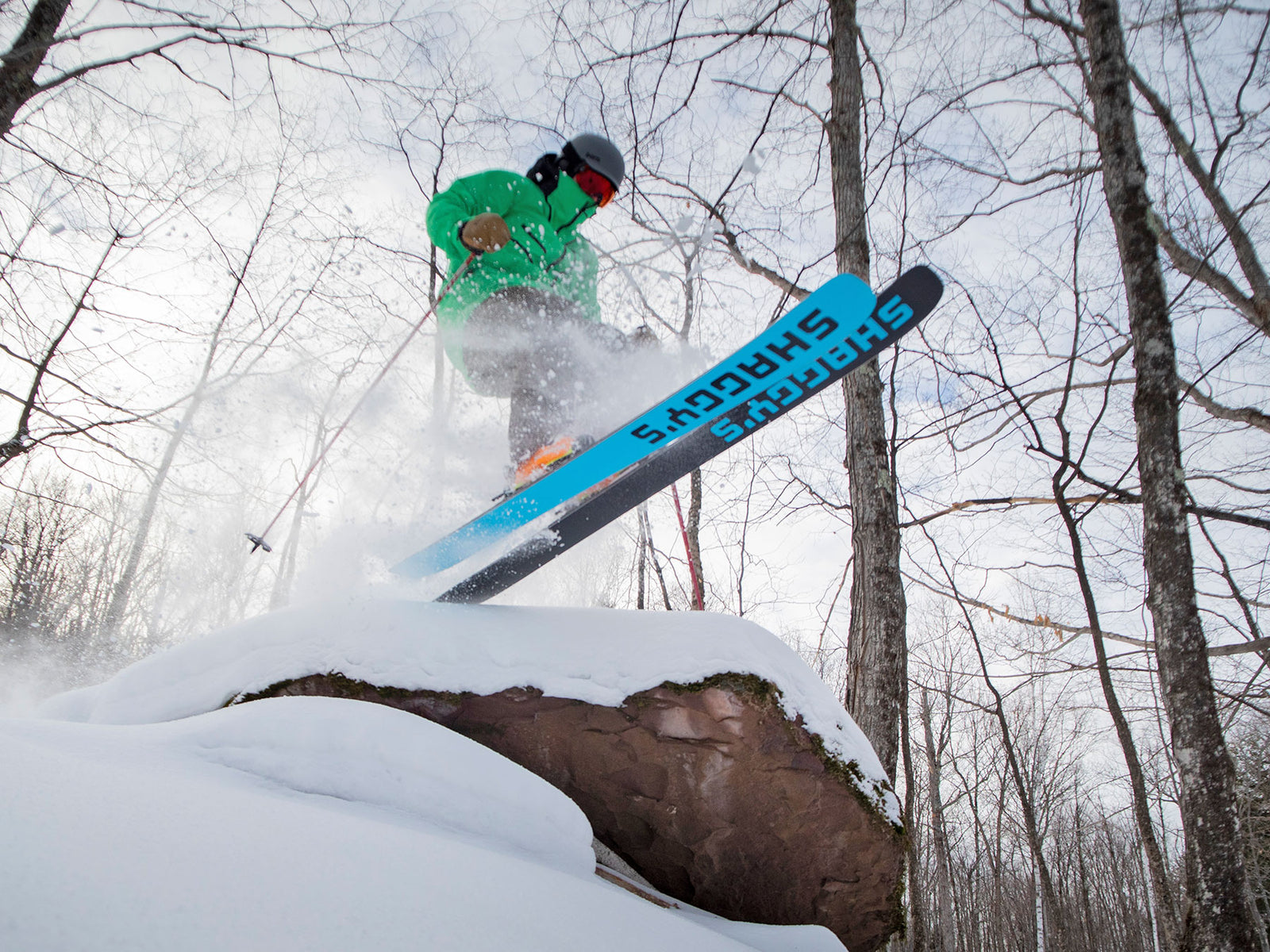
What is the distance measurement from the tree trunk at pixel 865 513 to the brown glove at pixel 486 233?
6.93 ft

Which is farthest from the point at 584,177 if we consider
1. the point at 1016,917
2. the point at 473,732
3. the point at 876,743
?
the point at 1016,917

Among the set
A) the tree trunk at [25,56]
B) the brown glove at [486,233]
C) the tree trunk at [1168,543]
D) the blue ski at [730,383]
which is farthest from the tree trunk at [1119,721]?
the tree trunk at [25,56]

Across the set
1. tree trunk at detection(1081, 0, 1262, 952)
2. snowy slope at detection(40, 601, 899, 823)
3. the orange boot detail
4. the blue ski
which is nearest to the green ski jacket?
the orange boot detail

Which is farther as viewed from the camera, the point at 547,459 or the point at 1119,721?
the point at 1119,721

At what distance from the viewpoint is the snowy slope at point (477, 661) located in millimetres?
2033

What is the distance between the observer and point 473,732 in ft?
6.86

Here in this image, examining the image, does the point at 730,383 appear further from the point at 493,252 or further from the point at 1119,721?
the point at 1119,721

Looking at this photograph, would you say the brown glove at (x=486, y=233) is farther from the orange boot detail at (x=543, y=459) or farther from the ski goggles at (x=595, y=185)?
the orange boot detail at (x=543, y=459)

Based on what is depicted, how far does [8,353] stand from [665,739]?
5468 millimetres

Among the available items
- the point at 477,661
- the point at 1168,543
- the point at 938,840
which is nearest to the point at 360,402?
the point at 477,661

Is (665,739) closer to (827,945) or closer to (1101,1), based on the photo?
(827,945)

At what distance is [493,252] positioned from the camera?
12.2 ft

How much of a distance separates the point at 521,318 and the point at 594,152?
1503mm

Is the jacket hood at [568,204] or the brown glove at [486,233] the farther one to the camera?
the jacket hood at [568,204]
